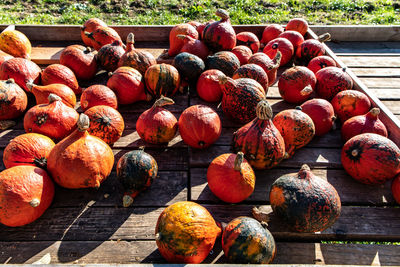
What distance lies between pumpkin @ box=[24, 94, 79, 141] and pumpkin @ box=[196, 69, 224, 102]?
1578 millimetres

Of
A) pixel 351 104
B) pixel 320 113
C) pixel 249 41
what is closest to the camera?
pixel 320 113

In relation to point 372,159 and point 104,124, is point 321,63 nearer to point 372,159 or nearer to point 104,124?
point 372,159

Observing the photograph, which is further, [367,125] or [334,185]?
[367,125]

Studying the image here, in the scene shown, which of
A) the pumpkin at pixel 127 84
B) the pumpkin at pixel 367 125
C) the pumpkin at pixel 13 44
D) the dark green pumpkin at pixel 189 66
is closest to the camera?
the pumpkin at pixel 367 125

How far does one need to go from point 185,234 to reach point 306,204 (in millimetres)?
943

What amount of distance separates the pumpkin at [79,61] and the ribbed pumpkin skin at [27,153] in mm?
1556

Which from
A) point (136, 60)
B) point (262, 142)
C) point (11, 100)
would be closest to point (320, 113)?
point (262, 142)

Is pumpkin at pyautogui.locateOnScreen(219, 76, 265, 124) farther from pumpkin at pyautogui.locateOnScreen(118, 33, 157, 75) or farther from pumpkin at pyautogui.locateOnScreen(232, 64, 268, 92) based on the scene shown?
pumpkin at pyautogui.locateOnScreen(118, 33, 157, 75)

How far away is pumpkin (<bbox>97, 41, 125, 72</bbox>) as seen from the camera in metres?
3.90

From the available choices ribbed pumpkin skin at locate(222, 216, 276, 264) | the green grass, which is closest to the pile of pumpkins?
ribbed pumpkin skin at locate(222, 216, 276, 264)

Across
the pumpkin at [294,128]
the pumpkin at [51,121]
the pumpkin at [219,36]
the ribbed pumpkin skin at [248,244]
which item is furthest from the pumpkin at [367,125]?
the pumpkin at [51,121]

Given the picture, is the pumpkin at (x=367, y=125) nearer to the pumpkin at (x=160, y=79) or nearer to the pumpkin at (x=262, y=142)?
the pumpkin at (x=262, y=142)

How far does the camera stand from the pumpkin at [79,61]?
375cm

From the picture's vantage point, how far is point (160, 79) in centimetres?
346
